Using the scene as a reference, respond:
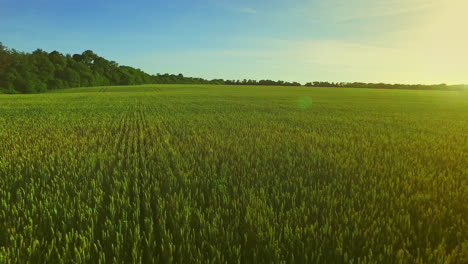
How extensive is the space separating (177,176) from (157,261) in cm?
259

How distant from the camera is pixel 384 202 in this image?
4027mm

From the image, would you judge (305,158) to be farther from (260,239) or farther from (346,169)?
(260,239)

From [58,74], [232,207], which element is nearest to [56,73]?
[58,74]

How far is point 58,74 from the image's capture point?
315 feet

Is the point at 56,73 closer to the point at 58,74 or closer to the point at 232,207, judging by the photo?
the point at 58,74

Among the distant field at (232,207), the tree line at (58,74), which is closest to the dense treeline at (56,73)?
the tree line at (58,74)

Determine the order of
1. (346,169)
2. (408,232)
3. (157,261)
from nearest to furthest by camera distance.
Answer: (157,261), (408,232), (346,169)

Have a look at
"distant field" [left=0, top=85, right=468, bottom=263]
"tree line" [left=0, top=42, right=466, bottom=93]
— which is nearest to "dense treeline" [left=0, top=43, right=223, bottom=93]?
"tree line" [left=0, top=42, right=466, bottom=93]

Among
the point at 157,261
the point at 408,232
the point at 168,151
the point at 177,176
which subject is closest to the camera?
the point at 157,261

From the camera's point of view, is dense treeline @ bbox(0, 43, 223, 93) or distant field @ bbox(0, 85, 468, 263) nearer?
distant field @ bbox(0, 85, 468, 263)

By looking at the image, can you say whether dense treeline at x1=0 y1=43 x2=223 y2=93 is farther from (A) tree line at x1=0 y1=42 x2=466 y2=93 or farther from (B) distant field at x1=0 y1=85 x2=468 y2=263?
(B) distant field at x1=0 y1=85 x2=468 y2=263

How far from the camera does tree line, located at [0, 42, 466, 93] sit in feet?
243

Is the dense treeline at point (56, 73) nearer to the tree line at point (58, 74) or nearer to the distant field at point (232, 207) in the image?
the tree line at point (58, 74)

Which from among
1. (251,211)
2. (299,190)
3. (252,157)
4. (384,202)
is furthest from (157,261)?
(252,157)
